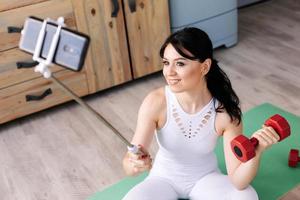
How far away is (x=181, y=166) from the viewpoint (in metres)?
1.52

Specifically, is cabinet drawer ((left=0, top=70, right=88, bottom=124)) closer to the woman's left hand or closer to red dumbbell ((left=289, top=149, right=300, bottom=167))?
red dumbbell ((left=289, top=149, right=300, bottom=167))

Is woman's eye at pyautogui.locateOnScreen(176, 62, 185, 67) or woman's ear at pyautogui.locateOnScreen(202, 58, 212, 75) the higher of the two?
woman's eye at pyautogui.locateOnScreen(176, 62, 185, 67)

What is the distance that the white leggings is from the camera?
4.75 feet

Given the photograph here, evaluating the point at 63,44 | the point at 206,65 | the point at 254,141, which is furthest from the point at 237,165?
the point at 63,44

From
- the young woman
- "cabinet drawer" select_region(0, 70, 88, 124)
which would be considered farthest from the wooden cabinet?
the young woman

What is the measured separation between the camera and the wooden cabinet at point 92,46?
226 centimetres

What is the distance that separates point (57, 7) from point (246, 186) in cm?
135

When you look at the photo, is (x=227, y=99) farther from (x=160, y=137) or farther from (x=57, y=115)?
(x=57, y=115)

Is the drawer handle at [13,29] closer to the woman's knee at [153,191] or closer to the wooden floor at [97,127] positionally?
the wooden floor at [97,127]

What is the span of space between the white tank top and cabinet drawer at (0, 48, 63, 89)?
3.58 ft

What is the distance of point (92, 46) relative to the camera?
2453 mm

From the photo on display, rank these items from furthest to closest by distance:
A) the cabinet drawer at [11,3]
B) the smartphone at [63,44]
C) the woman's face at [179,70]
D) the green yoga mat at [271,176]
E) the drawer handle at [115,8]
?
1. the drawer handle at [115,8]
2. the cabinet drawer at [11,3]
3. the green yoga mat at [271,176]
4. the woman's face at [179,70]
5. the smartphone at [63,44]

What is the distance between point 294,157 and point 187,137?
60cm

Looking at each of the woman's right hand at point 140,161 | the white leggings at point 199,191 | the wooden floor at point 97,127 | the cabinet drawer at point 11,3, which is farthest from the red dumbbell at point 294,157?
the cabinet drawer at point 11,3
